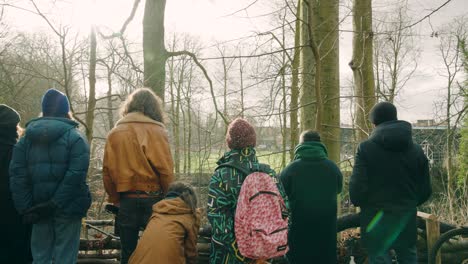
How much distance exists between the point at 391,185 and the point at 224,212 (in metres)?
1.53

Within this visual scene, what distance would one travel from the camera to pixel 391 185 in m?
3.57

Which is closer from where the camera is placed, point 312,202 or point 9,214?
point 9,214

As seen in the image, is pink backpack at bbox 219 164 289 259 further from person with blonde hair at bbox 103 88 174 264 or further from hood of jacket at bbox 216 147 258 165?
person with blonde hair at bbox 103 88 174 264

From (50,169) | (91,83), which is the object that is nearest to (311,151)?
(50,169)

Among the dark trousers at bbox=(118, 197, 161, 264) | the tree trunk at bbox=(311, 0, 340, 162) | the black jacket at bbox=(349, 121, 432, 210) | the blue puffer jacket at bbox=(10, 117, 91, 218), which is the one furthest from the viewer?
the tree trunk at bbox=(311, 0, 340, 162)

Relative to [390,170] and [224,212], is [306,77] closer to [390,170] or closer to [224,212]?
[390,170]

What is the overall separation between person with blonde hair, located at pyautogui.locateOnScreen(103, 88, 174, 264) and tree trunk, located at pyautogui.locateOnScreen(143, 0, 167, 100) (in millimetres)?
2378

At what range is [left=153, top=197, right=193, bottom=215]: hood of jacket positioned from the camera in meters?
3.26

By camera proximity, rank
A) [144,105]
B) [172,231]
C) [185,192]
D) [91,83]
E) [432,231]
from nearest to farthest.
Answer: [172,231] < [185,192] < [144,105] < [432,231] < [91,83]

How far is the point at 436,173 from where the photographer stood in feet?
81.9

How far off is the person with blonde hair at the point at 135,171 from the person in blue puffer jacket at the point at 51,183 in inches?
9.6

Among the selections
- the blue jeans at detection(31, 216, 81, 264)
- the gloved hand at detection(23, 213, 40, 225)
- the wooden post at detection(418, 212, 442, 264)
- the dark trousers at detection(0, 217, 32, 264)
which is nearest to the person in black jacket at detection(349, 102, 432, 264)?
the wooden post at detection(418, 212, 442, 264)

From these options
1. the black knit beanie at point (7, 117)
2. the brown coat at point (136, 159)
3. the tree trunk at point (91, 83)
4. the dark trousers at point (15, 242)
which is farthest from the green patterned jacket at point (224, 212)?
the tree trunk at point (91, 83)

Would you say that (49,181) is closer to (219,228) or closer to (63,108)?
(63,108)
